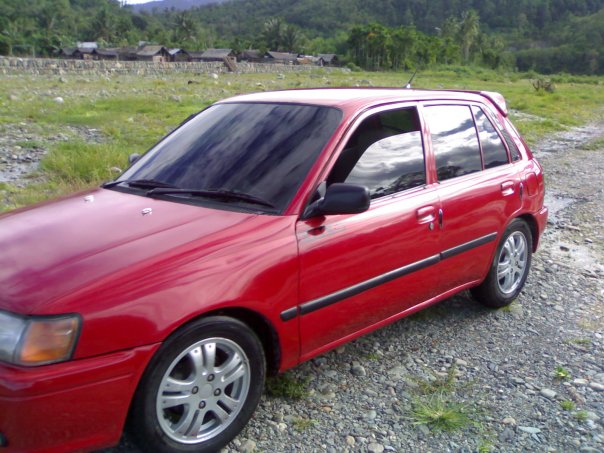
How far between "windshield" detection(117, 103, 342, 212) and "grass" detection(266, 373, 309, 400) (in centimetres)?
103

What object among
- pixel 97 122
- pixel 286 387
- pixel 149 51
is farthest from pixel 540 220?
pixel 149 51

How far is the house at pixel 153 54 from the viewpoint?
7638 centimetres

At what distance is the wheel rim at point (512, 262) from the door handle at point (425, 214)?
3.33 ft

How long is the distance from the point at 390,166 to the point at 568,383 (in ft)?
5.45

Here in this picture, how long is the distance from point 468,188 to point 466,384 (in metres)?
1.28

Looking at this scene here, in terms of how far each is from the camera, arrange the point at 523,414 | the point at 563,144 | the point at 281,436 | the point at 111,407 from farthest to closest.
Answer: the point at 563,144 < the point at 523,414 < the point at 281,436 < the point at 111,407

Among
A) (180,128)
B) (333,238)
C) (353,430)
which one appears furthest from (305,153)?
(353,430)

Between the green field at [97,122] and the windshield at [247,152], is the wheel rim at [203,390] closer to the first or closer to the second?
the windshield at [247,152]

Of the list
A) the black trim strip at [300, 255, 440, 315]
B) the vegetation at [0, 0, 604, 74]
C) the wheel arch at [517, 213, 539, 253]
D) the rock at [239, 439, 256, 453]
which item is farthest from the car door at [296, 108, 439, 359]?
the vegetation at [0, 0, 604, 74]

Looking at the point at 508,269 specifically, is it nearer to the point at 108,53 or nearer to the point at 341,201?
the point at 341,201

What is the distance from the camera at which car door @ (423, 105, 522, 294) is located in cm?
393

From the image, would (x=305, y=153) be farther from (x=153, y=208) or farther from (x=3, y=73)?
(x=3, y=73)

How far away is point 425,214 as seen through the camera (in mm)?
3697

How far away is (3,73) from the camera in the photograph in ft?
102
